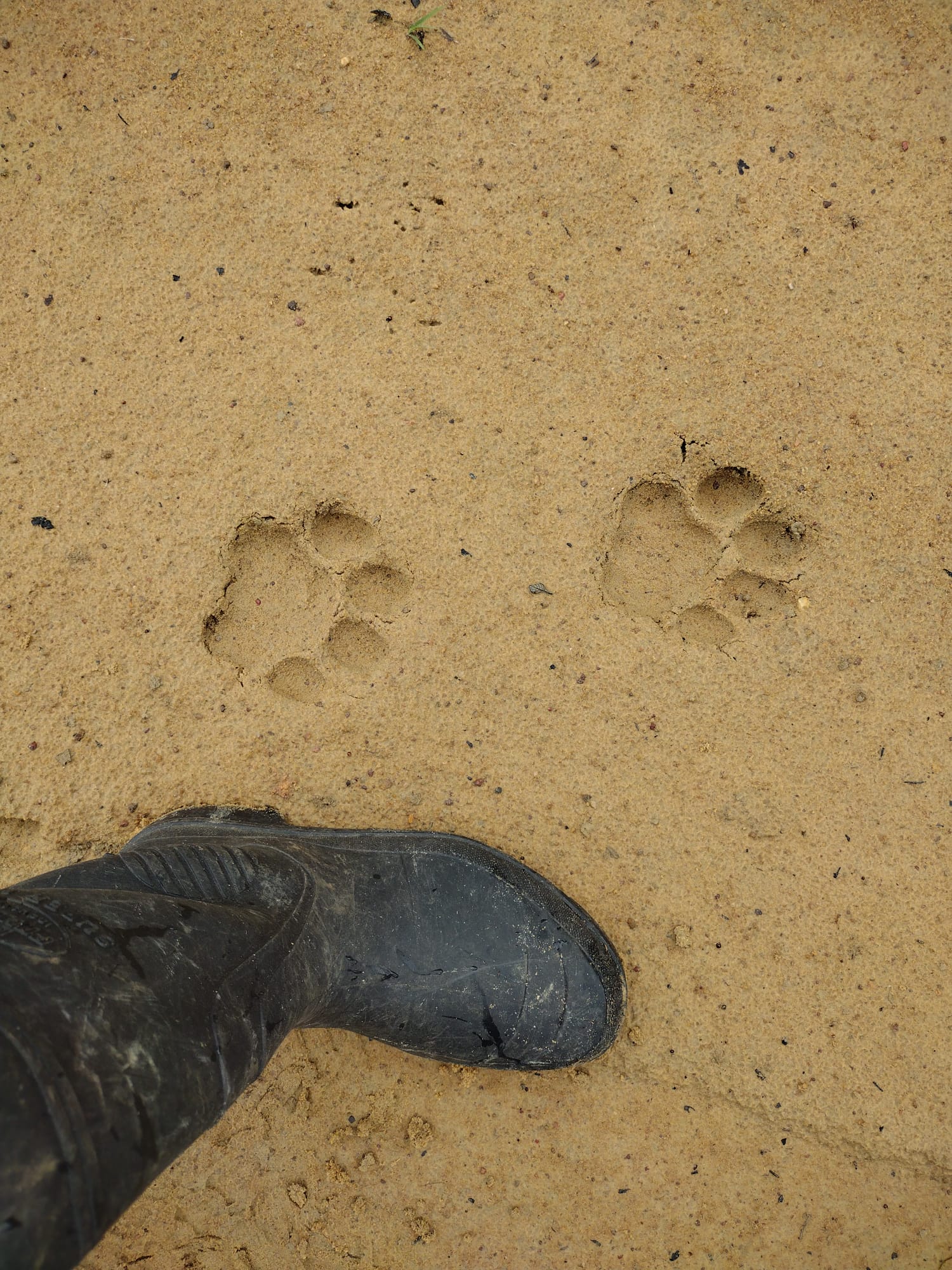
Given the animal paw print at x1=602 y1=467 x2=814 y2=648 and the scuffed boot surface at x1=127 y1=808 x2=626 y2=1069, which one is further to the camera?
the animal paw print at x1=602 y1=467 x2=814 y2=648

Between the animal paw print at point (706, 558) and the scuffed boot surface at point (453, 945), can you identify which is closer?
the scuffed boot surface at point (453, 945)

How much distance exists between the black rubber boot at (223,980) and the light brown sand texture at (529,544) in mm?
100

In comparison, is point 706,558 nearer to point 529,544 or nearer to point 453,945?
point 529,544

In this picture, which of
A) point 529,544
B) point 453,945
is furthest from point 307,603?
point 453,945

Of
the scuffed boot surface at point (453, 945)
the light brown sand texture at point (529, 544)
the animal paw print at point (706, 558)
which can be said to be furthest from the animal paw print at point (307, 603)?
the animal paw print at point (706, 558)

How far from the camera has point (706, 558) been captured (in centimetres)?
175

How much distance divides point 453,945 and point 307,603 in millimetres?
738

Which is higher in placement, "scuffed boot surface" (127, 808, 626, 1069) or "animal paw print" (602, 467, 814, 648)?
"animal paw print" (602, 467, 814, 648)

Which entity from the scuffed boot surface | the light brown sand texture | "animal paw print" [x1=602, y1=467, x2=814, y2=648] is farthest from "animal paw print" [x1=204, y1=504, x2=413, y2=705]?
"animal paw print" [x1=602, y1=467, x2=814, y2=648]

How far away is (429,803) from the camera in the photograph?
1.71 m

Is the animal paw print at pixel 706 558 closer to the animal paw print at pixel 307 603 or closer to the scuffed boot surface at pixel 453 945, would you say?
the animal paw print at pixel 307 603

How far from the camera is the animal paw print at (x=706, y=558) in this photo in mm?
1730

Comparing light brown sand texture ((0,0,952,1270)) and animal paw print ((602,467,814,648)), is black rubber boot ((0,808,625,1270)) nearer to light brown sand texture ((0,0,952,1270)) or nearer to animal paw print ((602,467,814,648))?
light brown sand texture ((0,0,952,1270))

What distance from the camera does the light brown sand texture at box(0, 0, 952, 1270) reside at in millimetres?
1677
